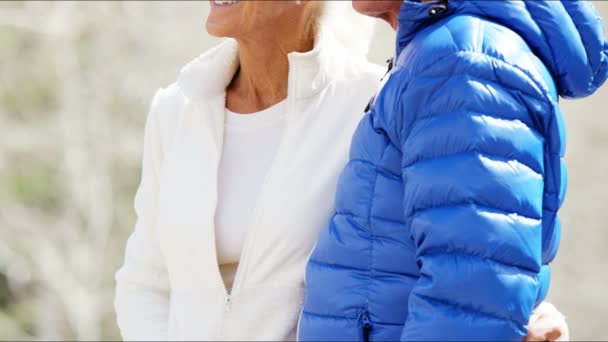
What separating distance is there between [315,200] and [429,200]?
639 mm

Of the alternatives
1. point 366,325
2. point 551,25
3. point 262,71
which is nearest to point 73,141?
point 262,71

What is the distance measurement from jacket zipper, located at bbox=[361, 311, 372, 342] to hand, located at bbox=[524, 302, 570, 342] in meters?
0.26

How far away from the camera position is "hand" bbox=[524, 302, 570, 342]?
5.54ft

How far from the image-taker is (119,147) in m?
9.41

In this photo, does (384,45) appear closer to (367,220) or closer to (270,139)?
(270,139)

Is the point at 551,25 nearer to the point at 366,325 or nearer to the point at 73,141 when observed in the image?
the point at 366,325

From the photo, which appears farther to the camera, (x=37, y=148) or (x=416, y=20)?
(x=37, y=148)

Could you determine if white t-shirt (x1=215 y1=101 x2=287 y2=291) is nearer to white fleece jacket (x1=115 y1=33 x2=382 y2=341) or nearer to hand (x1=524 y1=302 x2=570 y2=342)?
white fleece jacket (x1=115 y1=33 x2=382 y2=341)

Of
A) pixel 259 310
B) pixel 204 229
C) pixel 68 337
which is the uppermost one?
pixel 204 229

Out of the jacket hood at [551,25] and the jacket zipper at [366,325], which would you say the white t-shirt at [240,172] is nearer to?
the jacket zipper at [366,325]

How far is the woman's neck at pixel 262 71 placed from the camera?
7.70 ft

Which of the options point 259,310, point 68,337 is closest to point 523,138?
point 259,310

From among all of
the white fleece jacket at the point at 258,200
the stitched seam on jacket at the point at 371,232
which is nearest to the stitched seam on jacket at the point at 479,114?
the stitched seam on jacket at the point at 371,232

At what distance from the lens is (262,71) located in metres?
2.39
